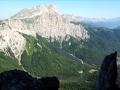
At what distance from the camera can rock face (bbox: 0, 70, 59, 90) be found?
128ft

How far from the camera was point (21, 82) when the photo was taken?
129 ft

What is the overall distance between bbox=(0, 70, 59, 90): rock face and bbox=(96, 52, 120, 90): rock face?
703 cm

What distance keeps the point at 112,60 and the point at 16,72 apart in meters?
13.2

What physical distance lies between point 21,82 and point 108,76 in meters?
11.8

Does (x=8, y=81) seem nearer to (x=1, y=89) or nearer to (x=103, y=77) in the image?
(x=1, y=89)

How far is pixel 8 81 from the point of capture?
A: 130 ft

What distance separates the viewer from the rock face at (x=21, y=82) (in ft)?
128

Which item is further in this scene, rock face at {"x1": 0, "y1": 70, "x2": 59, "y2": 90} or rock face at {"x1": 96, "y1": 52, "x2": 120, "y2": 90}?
rock face at {"x1": 96, "y1": 52, "x2": 120, "y2": 90}

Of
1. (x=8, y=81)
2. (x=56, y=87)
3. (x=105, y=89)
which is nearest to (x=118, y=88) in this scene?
(x=105, y=89)

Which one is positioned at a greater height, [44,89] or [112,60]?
[112,60]

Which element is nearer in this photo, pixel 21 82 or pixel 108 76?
pixel 21 82

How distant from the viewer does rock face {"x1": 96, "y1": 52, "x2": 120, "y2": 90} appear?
136ft

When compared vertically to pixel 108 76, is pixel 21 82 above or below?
above

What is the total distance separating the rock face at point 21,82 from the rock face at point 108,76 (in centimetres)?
703
